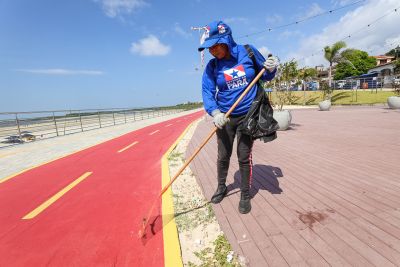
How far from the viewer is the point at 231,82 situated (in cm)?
297

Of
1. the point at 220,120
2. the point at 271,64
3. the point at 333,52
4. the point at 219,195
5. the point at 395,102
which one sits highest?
the point at 333,52

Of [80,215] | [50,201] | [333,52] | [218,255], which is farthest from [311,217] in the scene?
[333,52]

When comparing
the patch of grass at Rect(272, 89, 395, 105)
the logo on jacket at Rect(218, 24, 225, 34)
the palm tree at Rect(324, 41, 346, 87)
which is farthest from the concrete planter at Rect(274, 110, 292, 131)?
the palm tree at Rect(324, 41, 346, 87)

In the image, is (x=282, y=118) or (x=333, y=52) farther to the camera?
(x=333, y=52)

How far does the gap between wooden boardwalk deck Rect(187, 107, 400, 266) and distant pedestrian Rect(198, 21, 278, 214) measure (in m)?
0.42

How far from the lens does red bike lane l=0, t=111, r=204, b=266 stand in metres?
2.51

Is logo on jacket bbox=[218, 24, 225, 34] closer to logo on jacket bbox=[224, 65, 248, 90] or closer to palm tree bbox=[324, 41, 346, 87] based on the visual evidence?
logo on jacket bbox=[224, 65, 248, 90]

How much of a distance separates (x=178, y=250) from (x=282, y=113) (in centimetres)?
821

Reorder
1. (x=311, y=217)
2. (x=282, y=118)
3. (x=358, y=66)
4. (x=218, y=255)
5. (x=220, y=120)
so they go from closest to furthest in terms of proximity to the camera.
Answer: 1. (x=218, y=255)
2. (x=311, y=217)
3. (x=220, y=120)
4. (x=282, y=118)
5. (x=358, y=66)

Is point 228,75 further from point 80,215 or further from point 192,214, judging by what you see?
point 80,215

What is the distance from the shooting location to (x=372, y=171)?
13.7 feet

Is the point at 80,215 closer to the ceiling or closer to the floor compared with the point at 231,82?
closer to the floor

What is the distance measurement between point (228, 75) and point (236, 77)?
98 millimetres

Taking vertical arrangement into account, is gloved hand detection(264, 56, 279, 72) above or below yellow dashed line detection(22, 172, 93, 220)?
above
